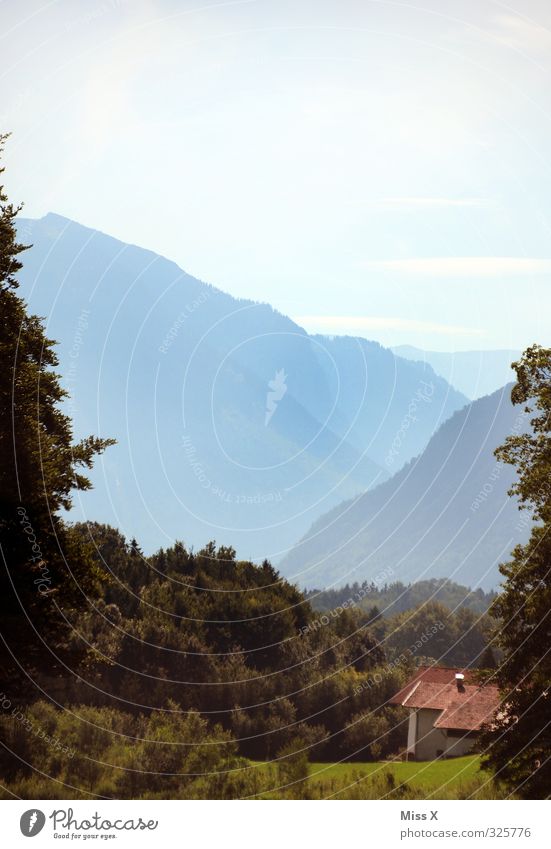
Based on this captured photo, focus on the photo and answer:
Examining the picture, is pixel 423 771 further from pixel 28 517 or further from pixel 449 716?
pixel 28 517

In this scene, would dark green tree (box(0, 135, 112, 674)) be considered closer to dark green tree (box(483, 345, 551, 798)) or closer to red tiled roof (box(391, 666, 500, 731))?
dark green tree (box(483, 345, 551, 798))

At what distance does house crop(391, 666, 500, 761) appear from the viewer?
4097cm

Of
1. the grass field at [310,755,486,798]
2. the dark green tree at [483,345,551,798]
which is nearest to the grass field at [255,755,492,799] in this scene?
the grass field at [310,755,486,798]

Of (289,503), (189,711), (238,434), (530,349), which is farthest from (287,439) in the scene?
(530,349)

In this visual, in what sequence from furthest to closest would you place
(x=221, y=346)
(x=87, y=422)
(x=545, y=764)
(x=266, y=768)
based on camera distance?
(x=87, y=422) < (x=221, y=346) < (x=266, y=768) < (x=545, y=764)

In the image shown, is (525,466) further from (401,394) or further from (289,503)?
(401,394)

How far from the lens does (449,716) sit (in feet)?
144

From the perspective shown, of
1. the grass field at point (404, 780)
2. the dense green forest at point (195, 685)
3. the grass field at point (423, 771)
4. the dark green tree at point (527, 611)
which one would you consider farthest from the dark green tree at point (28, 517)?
the dark green tree at point (527, 611)

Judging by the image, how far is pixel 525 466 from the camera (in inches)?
1447

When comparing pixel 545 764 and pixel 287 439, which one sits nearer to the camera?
pixel 545 764

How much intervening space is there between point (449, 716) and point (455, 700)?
112 centimetres

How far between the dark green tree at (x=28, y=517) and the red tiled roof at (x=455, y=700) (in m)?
15.5

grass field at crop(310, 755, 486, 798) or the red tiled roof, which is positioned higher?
the red tiled roof
